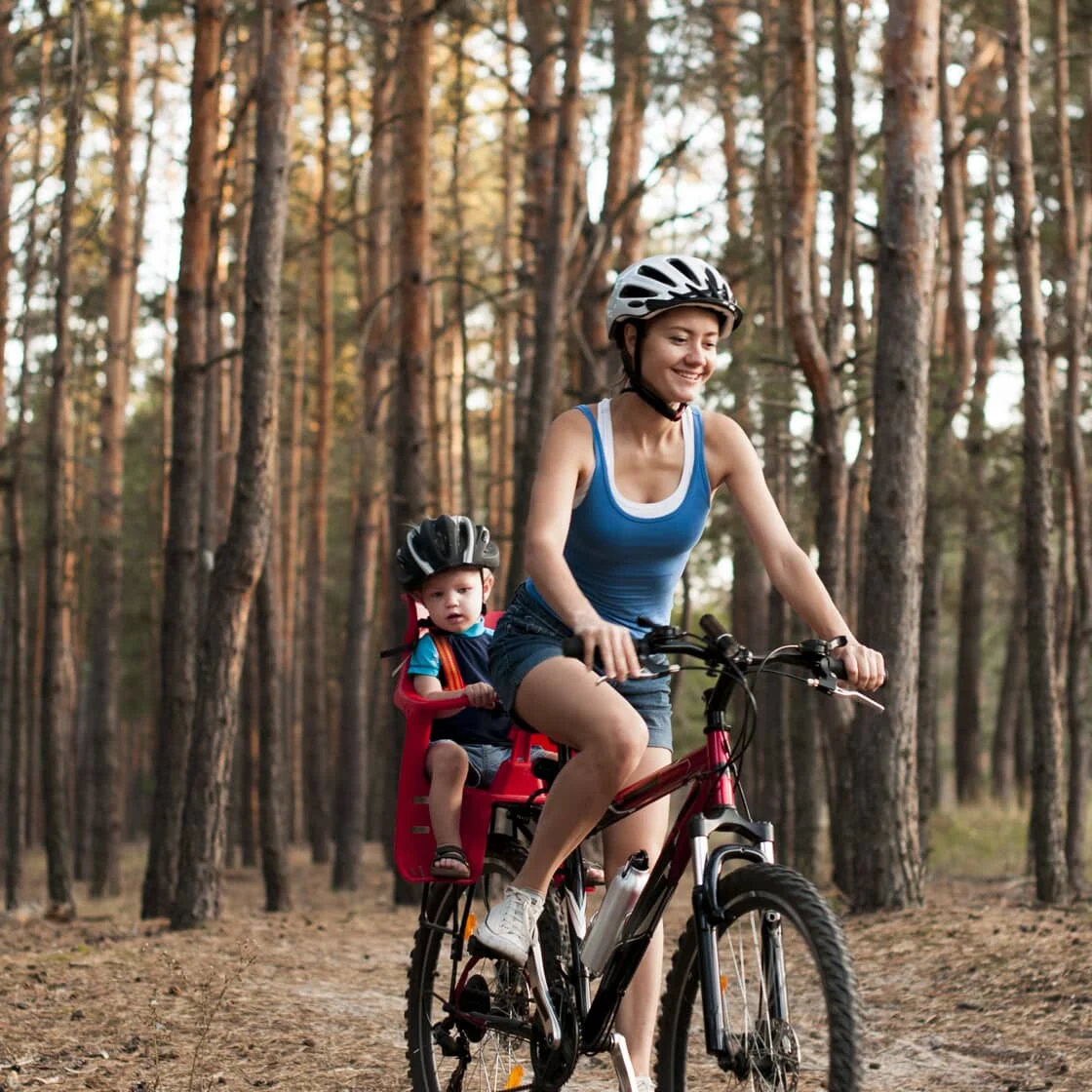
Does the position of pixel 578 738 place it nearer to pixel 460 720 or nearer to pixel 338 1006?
pixel 460 720

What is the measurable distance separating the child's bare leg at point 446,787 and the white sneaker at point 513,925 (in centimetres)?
64

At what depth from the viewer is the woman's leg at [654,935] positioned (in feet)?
13.6

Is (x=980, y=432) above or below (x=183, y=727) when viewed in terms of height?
above

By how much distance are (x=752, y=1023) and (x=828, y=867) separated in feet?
48.0

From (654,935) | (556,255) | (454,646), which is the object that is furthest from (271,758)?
(654,935)

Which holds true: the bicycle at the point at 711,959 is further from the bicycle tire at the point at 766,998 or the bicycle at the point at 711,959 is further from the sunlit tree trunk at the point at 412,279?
the sunlit tree trunk at the point at 412,279

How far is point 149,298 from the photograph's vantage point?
2503 cm

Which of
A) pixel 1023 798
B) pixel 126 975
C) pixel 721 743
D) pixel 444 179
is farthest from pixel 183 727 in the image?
pixel 444 179

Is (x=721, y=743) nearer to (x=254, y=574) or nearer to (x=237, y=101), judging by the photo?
(x=254, y=574)

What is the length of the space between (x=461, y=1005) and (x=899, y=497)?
5.44 meters

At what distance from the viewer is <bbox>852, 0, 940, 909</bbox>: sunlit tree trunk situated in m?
9.44

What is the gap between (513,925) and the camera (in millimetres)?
4164

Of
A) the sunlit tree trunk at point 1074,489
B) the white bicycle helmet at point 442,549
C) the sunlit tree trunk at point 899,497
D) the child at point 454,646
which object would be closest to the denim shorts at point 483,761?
the child at point 454,646

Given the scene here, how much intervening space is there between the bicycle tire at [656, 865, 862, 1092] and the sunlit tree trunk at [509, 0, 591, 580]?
966 cm
